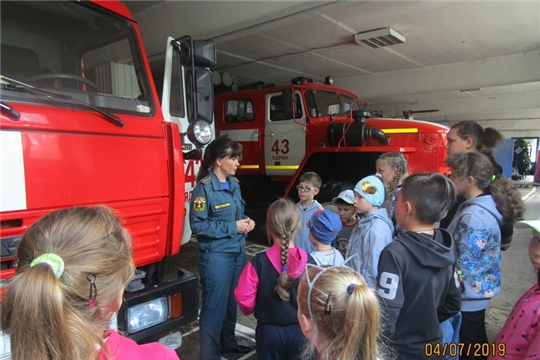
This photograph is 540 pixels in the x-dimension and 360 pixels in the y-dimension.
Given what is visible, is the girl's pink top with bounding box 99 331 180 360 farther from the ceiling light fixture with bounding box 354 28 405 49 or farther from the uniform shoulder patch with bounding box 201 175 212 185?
the ceiling light fixture with bounding box 354 28 405 49

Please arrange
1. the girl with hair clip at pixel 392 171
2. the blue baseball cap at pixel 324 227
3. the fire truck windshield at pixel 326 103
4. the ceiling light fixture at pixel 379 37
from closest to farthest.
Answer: the blue baseball cap at pixel 324 227 → the girl with hair clip at pixel 392 171 → the fire truck windshield at pixel 326 103 → the ceiling light fixture at pixel 379 37

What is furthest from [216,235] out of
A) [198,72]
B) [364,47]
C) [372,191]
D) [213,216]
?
[364,47]

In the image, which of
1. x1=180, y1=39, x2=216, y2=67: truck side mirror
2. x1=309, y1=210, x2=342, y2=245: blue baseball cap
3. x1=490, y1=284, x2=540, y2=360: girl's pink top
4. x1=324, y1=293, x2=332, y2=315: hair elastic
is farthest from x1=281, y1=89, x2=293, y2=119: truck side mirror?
x1=324, y1=293, x2=332, y2=315: hair elastic

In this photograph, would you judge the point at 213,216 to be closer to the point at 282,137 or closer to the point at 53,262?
the point at 53,262

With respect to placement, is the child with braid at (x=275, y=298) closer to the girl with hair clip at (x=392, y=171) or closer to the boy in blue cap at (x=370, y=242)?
the boy in blue cap at (x=370, y=242)

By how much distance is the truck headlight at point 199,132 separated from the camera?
2312 mm

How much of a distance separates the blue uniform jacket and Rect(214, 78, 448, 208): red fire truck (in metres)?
2.91

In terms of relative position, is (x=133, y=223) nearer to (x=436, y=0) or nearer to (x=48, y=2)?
(x=48, y=2)

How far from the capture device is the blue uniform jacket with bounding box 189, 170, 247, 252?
2.27 m

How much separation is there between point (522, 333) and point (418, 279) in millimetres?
391

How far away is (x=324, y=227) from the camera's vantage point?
1.83m

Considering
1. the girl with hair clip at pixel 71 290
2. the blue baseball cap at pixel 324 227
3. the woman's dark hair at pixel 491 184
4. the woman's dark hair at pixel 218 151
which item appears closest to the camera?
the girl with hair clip at pixel 71 290

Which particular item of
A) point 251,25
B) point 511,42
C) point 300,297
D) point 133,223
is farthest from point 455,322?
point 511,42

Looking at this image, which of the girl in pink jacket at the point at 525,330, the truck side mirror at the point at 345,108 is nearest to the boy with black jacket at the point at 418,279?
the girl in pink jacket at the point at 525,330
